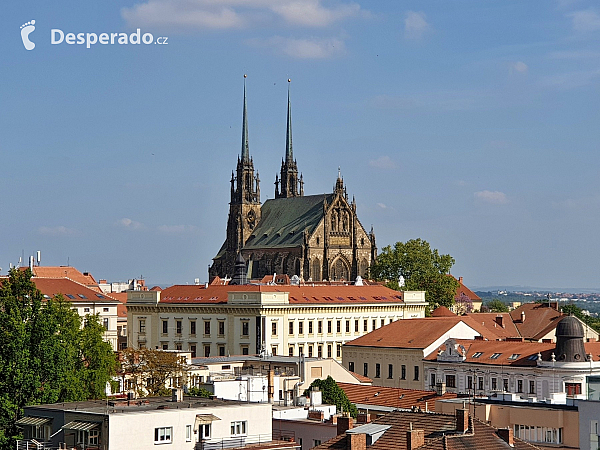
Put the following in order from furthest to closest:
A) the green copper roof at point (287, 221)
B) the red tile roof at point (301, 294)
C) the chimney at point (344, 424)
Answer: the green copper roof at point (287, 221)
the red tile roof at point (301, 294)
the chimney at point (344, 424)

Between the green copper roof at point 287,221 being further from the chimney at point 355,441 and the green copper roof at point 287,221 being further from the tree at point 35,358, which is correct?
the chimney at point 355,441

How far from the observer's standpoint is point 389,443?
126 ft

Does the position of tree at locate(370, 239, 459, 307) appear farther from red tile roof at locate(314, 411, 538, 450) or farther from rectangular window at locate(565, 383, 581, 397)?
red tile roof at locate(314, 411, 538, 450)

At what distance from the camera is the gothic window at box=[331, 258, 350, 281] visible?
6934 inches

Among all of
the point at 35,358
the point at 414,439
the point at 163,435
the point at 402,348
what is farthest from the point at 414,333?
the point at 414,439

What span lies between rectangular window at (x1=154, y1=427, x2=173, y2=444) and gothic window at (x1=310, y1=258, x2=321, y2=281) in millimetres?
135095

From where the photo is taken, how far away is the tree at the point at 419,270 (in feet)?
498

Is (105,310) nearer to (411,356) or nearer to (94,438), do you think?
(411,356)

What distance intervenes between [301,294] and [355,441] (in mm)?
86077

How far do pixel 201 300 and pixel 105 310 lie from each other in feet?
32.2

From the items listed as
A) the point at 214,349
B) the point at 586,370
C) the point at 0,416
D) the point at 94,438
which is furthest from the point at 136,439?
the point at 214,349

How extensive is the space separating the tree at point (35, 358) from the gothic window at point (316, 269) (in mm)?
108357

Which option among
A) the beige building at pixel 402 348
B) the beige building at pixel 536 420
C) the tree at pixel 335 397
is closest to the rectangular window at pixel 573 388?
the tree at pixel 335 397

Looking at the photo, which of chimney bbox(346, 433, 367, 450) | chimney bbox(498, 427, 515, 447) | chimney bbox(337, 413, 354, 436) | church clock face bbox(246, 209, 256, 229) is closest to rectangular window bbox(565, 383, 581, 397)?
chimney bbox(337, 413, 354, 436)
